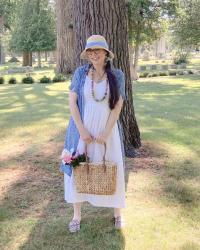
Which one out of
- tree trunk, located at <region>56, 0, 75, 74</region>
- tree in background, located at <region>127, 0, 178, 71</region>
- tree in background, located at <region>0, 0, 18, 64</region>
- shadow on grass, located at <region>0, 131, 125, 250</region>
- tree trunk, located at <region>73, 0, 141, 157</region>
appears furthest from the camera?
tree in background, located at <region>0, 0, 18, 64</region>

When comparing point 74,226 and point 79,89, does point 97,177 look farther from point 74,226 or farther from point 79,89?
point 79,89

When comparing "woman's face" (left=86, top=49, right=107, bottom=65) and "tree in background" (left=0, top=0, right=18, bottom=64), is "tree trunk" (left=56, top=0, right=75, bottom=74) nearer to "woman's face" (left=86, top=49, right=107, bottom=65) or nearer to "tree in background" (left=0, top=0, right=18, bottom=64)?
"woman's face" (left=86, top=49, right=107, bottom=65)

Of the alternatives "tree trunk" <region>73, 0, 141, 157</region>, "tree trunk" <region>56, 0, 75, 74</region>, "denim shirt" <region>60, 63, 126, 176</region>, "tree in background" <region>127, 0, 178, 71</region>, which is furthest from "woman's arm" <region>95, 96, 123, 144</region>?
"tree in background" <region>127, 0, 178, 71</region>

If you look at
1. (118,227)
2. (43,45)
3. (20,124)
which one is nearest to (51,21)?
(43,45)

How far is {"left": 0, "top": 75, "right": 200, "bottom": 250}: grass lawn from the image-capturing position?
167 inches

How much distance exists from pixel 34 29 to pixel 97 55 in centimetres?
4177

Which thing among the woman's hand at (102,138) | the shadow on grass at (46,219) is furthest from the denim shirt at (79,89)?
the shadow on grass at (46,219)

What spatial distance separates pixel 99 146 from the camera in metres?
4.15

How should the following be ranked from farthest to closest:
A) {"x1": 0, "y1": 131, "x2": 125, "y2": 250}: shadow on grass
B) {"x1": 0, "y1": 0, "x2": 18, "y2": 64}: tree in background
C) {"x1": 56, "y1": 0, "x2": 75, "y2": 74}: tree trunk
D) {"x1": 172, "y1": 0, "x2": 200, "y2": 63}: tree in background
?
{"x1": 0, "y1": 0, "x2": 18, "y2": 64}: tree in background < {"x1": 172, "y1": 0, "x2": 200, "y2": 63}: tree in background < {"x1": 56, "y1": 0, "x2": 75, "y2": 74}: tree trunk < {"x1": 0, "y1": 131, "x2": 125, "y2": 250}: shadow on grass

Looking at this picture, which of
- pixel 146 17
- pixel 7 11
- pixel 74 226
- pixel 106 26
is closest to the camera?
pixel 74 226

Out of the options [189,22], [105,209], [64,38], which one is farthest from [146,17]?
[105,209]

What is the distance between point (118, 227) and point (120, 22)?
3.31 metres

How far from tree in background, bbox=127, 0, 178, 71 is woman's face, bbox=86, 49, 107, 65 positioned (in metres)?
23.6

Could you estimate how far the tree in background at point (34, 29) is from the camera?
44.6 metres
